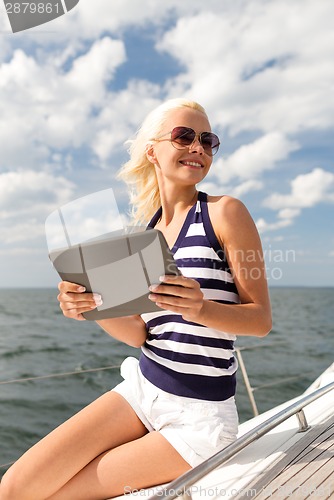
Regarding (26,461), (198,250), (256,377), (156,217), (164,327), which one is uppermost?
(156,217)

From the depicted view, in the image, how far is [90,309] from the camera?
136 cm

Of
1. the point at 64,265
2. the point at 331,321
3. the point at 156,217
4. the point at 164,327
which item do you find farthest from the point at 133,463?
the point at 331,321

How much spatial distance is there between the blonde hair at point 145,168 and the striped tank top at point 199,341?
377mm

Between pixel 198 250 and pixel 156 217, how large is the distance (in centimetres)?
39

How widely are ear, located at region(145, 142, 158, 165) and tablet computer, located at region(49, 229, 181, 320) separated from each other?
2.01ft

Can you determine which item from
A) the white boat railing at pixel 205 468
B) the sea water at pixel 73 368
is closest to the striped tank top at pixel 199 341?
the white boat railing at pixel 205 468

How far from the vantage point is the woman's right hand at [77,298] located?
4.35 ft

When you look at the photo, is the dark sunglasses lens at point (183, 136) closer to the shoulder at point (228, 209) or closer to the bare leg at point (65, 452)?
the shoulder at point (228, 209)

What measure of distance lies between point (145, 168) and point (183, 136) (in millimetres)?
290

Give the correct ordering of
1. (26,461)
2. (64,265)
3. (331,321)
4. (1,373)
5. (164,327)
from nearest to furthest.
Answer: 1. (64,265)
2. (26,461)
3. (164,327)
4. (1,373)
5. (331,321)

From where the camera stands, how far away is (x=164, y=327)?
4.99 ft

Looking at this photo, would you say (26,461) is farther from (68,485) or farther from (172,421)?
(172,421)

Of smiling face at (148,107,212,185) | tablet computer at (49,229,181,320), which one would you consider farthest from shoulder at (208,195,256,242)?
tablet computer at (49,229,181,320)

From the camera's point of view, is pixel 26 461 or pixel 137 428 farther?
pixel 137 428
